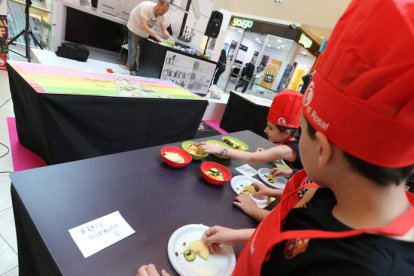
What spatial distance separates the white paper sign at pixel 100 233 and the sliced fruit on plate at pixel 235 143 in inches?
34.3

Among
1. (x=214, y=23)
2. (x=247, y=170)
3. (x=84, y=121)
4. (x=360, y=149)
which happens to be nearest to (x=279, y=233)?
(x=360, y=149)

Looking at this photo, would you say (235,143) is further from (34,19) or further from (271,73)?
(271,73)

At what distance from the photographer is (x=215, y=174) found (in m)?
1.05

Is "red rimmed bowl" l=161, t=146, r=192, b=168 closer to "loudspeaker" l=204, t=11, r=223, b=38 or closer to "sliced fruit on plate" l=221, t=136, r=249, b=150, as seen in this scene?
"sliced fruit on plate" l=221, t=136, r=249, b=150

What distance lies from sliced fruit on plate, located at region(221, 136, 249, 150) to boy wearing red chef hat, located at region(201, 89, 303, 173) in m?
0.17

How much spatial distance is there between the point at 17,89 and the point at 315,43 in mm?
8951

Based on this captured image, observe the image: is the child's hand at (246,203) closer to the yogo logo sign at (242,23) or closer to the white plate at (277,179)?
the white plate at (277,179)

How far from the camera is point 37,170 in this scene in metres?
0.77

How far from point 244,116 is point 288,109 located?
2.24 m

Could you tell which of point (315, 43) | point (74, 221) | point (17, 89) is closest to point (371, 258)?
point (74, 221)

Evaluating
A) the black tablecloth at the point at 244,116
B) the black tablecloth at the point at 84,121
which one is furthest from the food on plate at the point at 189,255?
the black tablecloth at the point at 244,116

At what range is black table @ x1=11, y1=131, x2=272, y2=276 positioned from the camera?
1.90ft

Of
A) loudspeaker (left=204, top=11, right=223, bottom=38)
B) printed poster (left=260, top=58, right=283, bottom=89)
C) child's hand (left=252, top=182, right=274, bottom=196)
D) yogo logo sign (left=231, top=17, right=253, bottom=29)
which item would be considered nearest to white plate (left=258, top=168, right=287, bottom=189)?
child's hand (left=252, top=182, right=274, bottom=196)

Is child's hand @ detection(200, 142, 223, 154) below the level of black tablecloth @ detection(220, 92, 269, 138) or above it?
above
